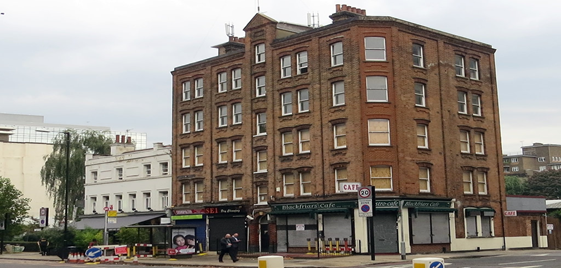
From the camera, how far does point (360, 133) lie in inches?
1719

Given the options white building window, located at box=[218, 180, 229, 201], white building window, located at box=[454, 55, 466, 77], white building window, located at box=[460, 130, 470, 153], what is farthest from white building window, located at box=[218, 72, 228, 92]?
white building window, located at box=[460, 130, 470, 153]

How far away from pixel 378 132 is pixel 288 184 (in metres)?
7.98

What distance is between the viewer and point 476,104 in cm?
5050

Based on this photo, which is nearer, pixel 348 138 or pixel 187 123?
pixel 348 138

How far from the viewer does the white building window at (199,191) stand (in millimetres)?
54844

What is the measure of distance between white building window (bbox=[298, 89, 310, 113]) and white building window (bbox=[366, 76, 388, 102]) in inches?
195

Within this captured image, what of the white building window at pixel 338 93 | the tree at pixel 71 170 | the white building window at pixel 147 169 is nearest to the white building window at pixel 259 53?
the white building window at pixel 338 93

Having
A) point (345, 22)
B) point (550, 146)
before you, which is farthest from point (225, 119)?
point (550, 146)

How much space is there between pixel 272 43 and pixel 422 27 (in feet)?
35.9

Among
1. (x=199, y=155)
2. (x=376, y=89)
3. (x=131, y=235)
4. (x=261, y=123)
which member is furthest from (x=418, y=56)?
(x=131, y=235)

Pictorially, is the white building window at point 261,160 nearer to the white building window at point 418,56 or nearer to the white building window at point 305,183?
the white building window at point 305,183

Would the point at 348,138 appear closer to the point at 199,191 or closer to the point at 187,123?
the point at 199,191

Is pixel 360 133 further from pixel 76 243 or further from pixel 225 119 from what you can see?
pixel 76 243

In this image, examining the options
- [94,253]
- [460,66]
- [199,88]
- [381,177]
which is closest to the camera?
[94,253]
